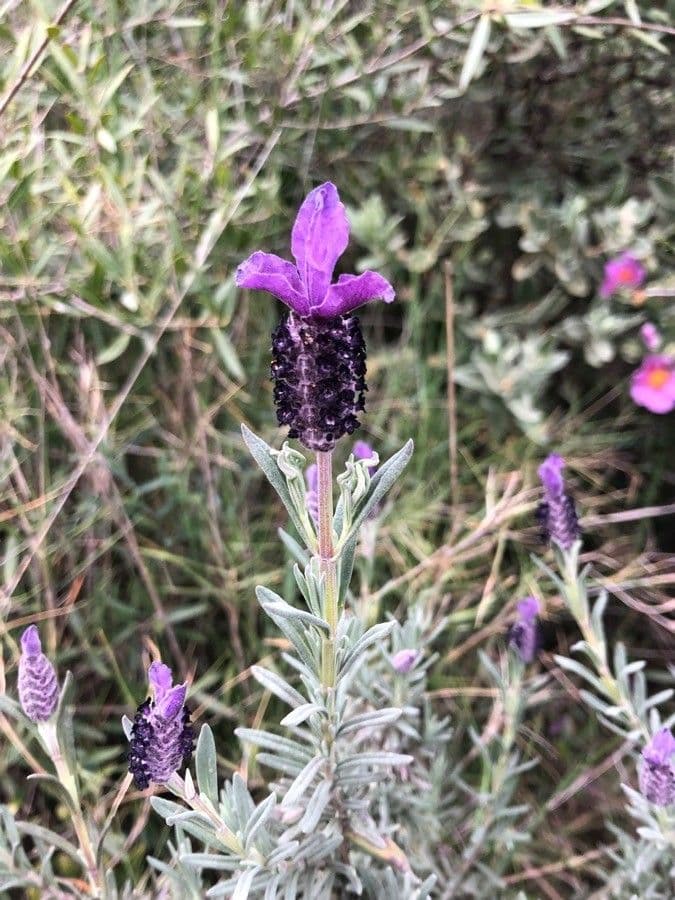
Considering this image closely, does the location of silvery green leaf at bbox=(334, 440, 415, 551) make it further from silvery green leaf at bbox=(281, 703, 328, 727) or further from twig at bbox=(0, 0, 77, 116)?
twig at bbox=(0, 0, 77, 116)

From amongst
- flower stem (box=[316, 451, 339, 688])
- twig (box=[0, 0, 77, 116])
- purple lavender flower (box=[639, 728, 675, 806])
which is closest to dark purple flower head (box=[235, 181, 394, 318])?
flower stem (box=[316, 451, 339, 688])

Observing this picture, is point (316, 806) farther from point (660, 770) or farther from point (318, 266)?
point (318, 266)

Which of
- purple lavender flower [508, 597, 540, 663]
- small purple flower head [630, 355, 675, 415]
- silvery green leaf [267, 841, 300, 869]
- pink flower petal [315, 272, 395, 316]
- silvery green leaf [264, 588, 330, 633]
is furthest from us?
small purple flower head [630, 355, 675, 415]

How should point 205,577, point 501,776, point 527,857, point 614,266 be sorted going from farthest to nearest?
point 614,266
point 205,577
point 527,857
point 501,776

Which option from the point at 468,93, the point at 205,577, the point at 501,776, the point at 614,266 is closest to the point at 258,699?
the point at 205,577

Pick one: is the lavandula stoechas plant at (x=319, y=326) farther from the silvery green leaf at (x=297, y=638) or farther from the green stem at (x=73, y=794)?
the green stem at (x=73, y=794)

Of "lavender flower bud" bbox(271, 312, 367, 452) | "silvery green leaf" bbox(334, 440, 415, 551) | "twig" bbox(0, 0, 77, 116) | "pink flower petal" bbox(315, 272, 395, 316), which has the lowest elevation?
"silvery green leaf" bbox(334, 440, 415, 551)

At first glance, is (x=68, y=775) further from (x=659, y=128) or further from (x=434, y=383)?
(x=659, y=128)
